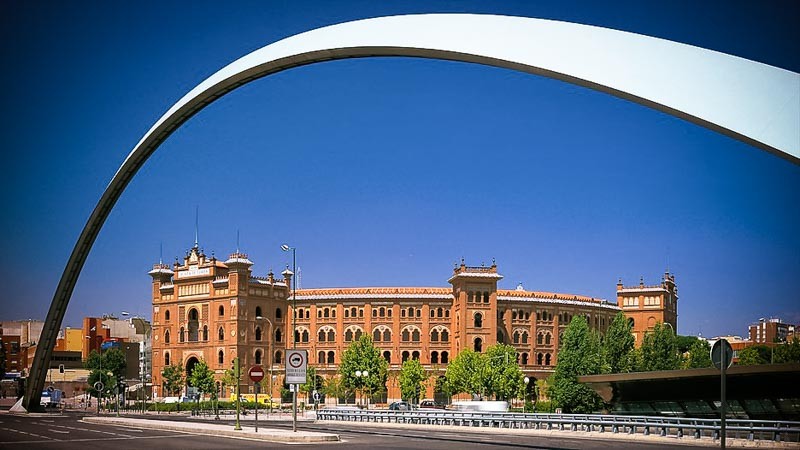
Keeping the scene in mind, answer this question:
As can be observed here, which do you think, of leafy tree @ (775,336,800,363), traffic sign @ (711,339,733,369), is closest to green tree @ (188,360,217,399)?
leafy tree @ (775,336,800,363)

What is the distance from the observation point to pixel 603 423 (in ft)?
114

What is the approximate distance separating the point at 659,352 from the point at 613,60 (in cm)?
7317

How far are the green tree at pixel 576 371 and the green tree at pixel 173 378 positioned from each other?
46.8 m

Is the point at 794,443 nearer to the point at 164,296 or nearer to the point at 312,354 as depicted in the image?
the point at 312,354

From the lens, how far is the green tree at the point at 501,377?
3420 inches

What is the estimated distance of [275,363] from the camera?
110 meters

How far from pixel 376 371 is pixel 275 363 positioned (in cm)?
2529

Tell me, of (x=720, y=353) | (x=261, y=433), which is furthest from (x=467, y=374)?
(x=720, y=353)

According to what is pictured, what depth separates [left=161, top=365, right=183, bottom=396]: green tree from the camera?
4072 inches

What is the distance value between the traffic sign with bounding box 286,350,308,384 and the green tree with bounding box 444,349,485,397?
55956mm

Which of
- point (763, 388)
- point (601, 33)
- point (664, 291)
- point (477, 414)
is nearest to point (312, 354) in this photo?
point (664, 291)

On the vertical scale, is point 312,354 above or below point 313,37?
below

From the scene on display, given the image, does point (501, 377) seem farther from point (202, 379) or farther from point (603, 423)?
point (603, 423)

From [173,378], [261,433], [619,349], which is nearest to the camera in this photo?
[261,433]
